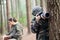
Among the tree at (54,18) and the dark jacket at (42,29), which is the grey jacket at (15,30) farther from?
the tree at (54,18)

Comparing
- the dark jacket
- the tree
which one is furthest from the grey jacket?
the tree

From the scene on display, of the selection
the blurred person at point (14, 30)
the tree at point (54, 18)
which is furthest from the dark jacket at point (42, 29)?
the blurred person at point (14, 30)

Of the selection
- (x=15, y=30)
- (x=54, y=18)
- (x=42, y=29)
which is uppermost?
(x=54, y=18)

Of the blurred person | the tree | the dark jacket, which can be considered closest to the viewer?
the tree

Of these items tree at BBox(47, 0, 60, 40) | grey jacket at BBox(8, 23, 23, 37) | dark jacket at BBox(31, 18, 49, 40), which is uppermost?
tree at BBox(47, 0, 60, 40)

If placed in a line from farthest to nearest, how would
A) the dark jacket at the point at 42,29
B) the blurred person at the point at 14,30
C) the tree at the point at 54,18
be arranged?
the blurred person at the point at 14,30
the dark jacket at the point at 42,29
the tree at the point at 54,18

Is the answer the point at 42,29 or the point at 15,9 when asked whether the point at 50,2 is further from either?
the point at 15,9

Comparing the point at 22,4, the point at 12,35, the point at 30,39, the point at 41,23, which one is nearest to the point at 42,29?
the point at 41,23

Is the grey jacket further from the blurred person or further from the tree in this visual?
the tree

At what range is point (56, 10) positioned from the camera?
292 cm

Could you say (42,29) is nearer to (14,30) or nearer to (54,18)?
(54,18)

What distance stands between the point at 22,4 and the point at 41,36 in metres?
34.9

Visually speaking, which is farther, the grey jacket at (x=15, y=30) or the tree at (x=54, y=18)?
the grey jacket at (x=15, y=30)

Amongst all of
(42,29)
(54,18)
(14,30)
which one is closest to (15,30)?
(14,30)
